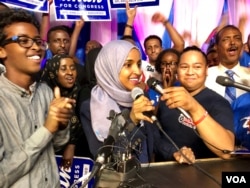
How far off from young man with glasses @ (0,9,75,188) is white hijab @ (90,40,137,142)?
261mm

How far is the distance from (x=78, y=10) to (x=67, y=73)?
0.36 metres

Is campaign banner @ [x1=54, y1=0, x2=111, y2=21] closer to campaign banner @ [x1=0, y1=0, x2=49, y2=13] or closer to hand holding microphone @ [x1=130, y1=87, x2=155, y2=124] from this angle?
campaign banner @ [x1=0, y1=0, x2=49, y2=13]

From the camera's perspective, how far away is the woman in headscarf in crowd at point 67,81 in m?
1.76

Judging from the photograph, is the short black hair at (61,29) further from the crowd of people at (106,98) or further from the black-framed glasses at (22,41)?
the black-framed glasses at (22,41)

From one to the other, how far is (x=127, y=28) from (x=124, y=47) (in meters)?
0.52

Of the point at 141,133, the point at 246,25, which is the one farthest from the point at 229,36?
the point at 141,133

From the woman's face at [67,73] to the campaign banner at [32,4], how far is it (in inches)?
11.8

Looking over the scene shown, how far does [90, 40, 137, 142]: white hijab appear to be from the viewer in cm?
135

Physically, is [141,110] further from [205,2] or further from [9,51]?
[205,2]

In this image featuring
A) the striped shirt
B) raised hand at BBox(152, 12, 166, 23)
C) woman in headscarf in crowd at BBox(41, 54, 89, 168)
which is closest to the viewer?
the striped shirt

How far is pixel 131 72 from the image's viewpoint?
4.45ft

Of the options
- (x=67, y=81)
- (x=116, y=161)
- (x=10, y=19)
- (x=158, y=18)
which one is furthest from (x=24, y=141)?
(x=158, y=18)

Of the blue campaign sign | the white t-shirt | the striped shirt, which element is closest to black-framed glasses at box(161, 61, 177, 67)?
the white t-shirt

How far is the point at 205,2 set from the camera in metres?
1.86
